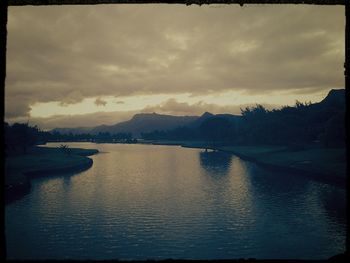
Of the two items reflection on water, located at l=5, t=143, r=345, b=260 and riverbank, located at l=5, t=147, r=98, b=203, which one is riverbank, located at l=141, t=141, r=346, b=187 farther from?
riverbank, located at l=5, t=147, r=98, b=203

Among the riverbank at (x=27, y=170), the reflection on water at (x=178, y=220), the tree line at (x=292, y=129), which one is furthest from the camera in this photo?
the tree line at (x=292, y=129)

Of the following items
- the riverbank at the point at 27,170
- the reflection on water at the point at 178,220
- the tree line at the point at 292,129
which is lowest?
the reflection on water at the point at 178,220

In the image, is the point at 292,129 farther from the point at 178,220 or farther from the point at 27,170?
the point at 27,170

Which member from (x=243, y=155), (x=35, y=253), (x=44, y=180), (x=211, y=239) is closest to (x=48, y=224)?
(x=35, y=253)

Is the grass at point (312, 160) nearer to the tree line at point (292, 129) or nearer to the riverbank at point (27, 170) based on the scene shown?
the tree line at point (292, 129)

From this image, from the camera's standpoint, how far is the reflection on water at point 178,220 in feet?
79.1

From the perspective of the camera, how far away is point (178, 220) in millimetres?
30406

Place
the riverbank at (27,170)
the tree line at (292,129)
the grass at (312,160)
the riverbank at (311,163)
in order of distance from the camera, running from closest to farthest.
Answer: the riverbank at (27,170) < the riverbank at (311,163) < the grass at (312,160) < the tree line at (292,129)

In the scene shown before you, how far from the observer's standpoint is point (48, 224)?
30.2 m

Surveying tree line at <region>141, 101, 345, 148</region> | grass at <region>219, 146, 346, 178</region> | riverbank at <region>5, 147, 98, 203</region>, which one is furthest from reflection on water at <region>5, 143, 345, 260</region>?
tree line at <region>141, 101, 345, 148</region>

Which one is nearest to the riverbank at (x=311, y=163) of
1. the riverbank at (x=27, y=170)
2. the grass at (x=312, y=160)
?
the grass at (x=312, y=160)

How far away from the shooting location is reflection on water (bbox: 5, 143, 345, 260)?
79.1 feet

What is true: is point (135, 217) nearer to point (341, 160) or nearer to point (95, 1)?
point (95, 1)

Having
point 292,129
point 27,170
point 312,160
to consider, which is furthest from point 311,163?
point 27,170
